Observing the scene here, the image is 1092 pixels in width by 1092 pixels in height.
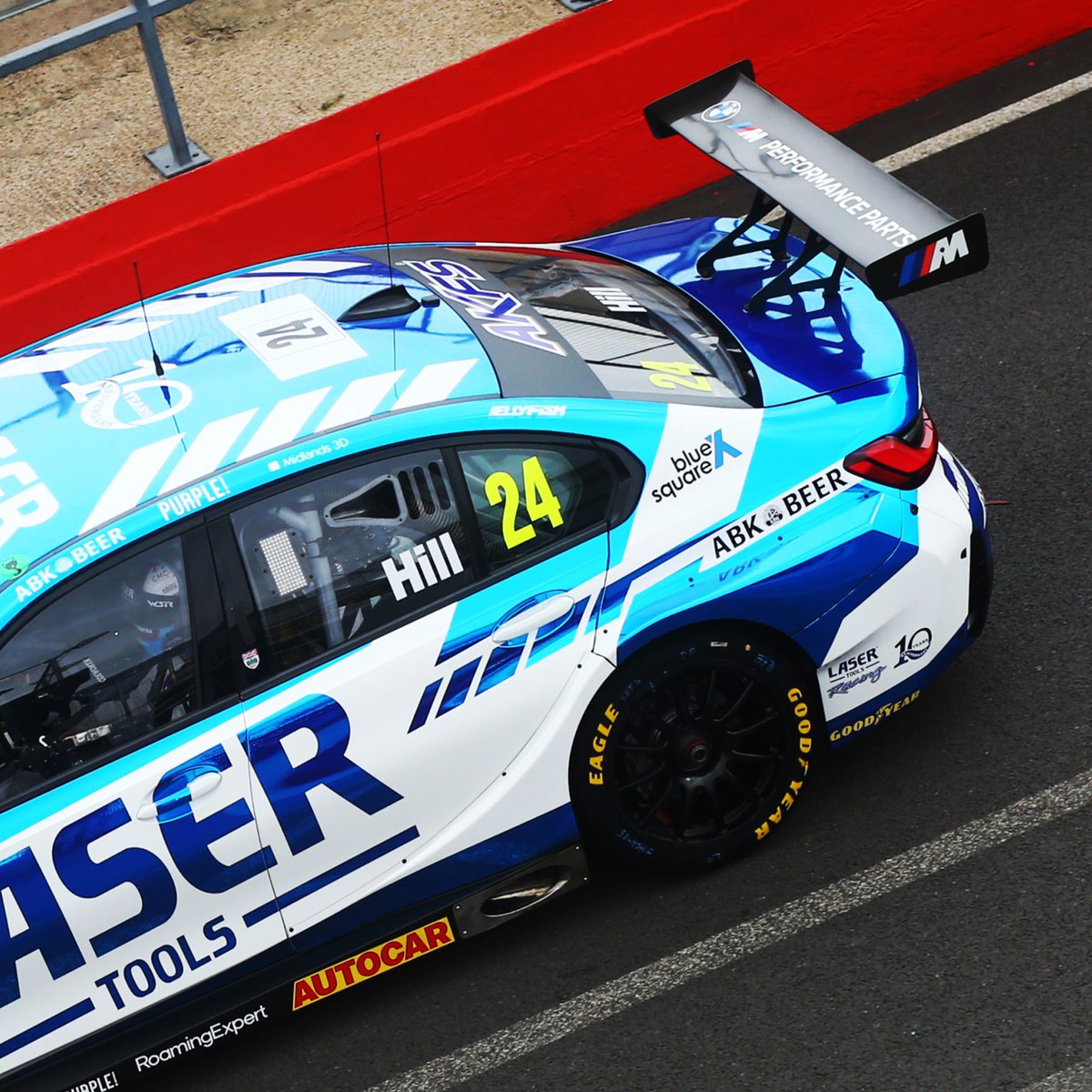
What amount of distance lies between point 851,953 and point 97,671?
2044 millimetres

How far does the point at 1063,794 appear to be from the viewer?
15.3ft

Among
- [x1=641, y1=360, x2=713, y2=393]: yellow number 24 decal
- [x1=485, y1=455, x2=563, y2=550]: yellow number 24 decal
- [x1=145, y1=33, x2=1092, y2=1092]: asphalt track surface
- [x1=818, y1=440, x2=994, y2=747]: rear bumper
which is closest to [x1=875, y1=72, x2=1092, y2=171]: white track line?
[x1=145, y1=33, x2=1092, y2=1092]: asphalt track surface

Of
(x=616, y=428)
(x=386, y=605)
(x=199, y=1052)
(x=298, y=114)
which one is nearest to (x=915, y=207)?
(x=616, y=428)

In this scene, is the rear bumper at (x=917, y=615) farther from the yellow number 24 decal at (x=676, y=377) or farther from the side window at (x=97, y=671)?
the side window at (x=97, y=671)

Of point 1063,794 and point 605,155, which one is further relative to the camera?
point 605,155

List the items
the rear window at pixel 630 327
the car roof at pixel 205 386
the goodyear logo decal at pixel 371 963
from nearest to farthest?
the car roof at pixel 205 386 → the goodyear logo decal at pixel 371 963 → the rear window at pixel 630 327

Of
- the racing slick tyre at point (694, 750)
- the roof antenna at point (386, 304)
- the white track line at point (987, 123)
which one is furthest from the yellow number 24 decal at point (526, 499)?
the white track line at point (987, 123)

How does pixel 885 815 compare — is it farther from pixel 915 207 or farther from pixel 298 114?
pixel 298 114

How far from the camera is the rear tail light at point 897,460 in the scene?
444 centimetres

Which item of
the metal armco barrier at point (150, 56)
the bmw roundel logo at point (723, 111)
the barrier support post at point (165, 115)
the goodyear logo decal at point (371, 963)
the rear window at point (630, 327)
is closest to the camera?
the goodyear logo decal at point (371, 963)

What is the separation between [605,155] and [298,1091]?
4.76 m

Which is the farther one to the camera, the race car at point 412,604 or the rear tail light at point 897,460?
the rear tail light at point 897,460

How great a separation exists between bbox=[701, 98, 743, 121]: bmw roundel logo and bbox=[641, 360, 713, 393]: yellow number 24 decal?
1.06m

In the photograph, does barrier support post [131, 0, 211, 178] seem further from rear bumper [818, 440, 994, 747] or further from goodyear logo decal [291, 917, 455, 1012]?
goodyear logo decal [291, 917, 455, 1012]
